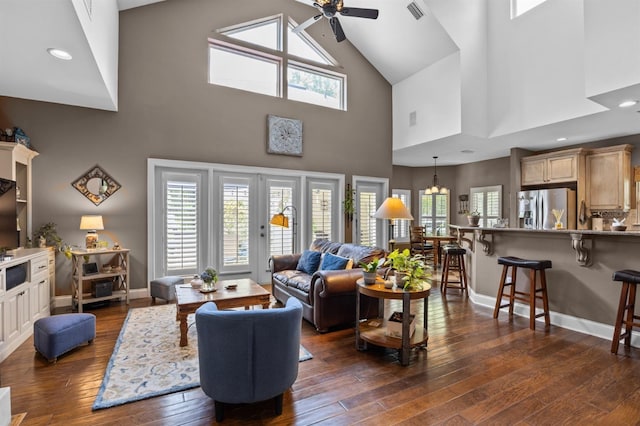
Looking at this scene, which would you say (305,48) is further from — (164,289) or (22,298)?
(22,298)

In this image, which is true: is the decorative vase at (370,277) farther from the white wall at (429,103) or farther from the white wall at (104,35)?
the white wall at (429,103)

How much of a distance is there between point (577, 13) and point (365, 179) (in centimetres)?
414

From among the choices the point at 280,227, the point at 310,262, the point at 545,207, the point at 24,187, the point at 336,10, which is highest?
the point at 336,10

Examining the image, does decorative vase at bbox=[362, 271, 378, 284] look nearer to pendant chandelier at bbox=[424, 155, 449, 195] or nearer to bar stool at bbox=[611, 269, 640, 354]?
bar stool at bbox=[611, 269, 640, 354]

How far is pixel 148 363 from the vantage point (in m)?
2.77

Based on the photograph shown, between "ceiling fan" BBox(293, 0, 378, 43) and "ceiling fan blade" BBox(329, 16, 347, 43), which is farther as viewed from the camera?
"ceiling fan blade" BBox(329, 16, 347, 43)

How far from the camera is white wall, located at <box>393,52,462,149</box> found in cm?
552

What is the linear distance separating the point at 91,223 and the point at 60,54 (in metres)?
2.15

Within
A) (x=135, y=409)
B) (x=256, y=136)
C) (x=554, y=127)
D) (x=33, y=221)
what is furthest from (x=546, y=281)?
(x=33, y=221)

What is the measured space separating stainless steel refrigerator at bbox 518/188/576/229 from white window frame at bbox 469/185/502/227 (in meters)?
1.21

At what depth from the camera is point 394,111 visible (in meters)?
7.16

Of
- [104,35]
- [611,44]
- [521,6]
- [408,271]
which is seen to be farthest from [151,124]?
[521,6]

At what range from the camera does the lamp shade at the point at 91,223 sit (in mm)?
4320

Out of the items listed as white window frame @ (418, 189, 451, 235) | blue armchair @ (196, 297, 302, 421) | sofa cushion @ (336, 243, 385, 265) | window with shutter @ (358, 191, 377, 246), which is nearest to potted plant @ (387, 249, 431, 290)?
sofa cushion @ (336, 243, 385, 265)
